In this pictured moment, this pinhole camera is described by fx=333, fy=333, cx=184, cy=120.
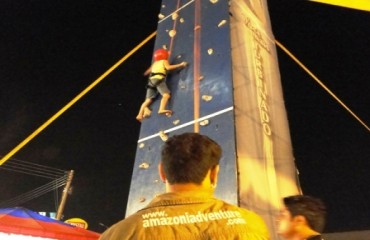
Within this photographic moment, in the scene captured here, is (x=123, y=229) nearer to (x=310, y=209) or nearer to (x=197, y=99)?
(x=310, y=209)

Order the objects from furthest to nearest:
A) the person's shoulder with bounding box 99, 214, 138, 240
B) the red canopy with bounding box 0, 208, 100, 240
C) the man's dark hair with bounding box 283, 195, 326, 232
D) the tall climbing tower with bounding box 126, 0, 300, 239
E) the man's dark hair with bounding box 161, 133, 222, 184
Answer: the red canopy with bounding box 0, 208, 100, 240 < the tall climbing tower with bounding box 126, 0, 300, 239 < the man's dark hair with bounding box 283, 195, 326, 232 < the man's dark hair with bounding box 161, 133, 222, 184 < the person's shoulder with bounding box 99, 214, 138, 240

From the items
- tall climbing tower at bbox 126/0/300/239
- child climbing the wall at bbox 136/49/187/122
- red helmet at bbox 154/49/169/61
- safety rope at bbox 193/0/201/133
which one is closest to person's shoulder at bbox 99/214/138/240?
tall climbing tower at bbox 126/0/300/239

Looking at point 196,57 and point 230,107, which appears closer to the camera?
point 230,107

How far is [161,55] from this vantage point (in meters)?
5.04

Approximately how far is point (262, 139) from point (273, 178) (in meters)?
0.47

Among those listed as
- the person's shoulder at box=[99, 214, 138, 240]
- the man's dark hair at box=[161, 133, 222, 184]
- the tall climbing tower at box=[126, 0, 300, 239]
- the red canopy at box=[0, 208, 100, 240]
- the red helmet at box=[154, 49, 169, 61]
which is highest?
the red helmet at box=[154, 49, 169, 61]

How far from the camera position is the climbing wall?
3693 millimetres

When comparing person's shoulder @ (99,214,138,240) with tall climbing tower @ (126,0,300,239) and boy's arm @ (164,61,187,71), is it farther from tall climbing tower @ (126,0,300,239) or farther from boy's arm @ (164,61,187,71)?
boy's arm @ (164,61,187,71)

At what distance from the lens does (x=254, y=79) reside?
14.3 feet

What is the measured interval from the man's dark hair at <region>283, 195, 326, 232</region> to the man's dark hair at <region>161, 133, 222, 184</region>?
112cm

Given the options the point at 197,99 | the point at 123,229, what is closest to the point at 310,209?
the point at 123,229

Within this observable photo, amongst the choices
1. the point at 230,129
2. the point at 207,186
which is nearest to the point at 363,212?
the point at 230,129

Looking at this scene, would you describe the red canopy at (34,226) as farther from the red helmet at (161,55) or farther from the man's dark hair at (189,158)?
the man's dark hair at (189,158)

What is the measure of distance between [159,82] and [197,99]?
0.83m
